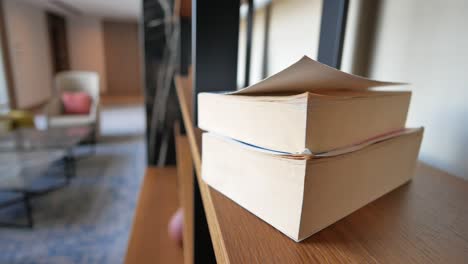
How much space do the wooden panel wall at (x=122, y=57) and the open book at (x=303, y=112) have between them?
7.78 metres

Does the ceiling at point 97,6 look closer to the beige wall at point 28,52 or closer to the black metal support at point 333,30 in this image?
the beige wall at point 28,52

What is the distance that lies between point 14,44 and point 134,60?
3.16 m

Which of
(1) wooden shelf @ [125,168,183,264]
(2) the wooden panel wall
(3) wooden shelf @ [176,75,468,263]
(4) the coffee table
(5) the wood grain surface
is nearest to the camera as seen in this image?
(3) wooden shelf @ [176,75,468,263]

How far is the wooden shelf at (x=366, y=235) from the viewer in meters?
0.19

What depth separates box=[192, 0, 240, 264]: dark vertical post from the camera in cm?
41

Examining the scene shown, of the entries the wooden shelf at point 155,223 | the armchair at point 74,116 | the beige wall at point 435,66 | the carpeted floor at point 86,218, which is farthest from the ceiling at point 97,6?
A: the beige wall at point 435,66

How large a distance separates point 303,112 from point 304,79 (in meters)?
0.04

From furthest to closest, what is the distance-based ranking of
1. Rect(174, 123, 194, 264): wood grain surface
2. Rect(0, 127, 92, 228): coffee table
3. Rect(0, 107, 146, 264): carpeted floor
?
Rect(0, 127, 92, 228): coffee table < Rect(0, 107, 146, 264): carpeted floor < Rect(174, 123, 194, 264): wood grain surface

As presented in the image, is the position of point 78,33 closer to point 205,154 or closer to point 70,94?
point 70,94

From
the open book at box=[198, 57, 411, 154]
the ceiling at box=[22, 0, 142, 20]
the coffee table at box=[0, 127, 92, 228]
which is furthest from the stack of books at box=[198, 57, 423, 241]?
the ceiling at box=[22, 0, 142, 20]

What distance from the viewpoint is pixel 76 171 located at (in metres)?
2.44

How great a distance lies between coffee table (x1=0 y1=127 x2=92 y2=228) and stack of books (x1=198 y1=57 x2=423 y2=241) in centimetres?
194

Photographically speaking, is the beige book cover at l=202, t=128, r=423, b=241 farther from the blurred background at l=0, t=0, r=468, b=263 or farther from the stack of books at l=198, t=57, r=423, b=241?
the blurred background at l=0, t=0, r=468, b=263

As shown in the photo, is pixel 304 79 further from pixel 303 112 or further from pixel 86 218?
pixel 86 218
